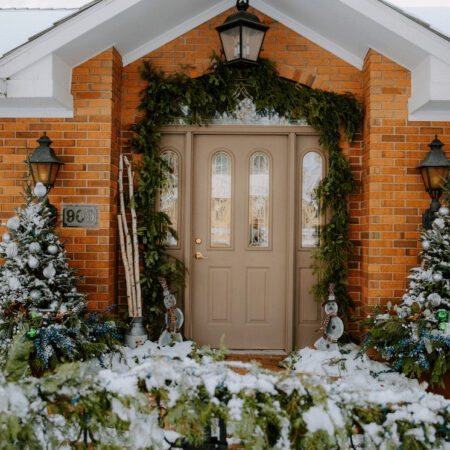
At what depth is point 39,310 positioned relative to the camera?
9.86 feet

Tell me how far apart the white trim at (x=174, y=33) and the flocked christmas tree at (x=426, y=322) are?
8.86 feet

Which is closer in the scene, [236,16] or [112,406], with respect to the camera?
[112,406]

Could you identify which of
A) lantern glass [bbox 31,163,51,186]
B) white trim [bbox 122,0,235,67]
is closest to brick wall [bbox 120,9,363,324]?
white trim [bbox 122,0,235,67]

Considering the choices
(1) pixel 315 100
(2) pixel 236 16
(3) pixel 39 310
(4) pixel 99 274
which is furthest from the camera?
(1) pixel 315 100

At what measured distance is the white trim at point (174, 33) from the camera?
4.01 metres

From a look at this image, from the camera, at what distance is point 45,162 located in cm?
349

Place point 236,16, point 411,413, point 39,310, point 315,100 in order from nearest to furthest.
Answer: point 411,413, point 39,310, point 236,16, point 315,100

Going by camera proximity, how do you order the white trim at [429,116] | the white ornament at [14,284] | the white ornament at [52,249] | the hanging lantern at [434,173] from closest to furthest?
the white ornament at [14,284] → the white ornament at [52,249] → the hanging lantern at [434,173] → the white trim at [429,116]

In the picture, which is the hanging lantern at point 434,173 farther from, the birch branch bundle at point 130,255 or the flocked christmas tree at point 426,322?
the birch branch bundle at point 130,255

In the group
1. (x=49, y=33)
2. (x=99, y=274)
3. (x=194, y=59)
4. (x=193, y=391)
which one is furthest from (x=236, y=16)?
(x=193, y=391)

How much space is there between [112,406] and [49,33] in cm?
310

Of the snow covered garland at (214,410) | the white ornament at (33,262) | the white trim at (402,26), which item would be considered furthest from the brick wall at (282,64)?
the snow covered garland at (214,410)

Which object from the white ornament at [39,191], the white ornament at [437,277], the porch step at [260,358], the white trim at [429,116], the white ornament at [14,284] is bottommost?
the porch step at [260,358]

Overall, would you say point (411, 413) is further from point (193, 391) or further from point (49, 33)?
point (49, 33)
